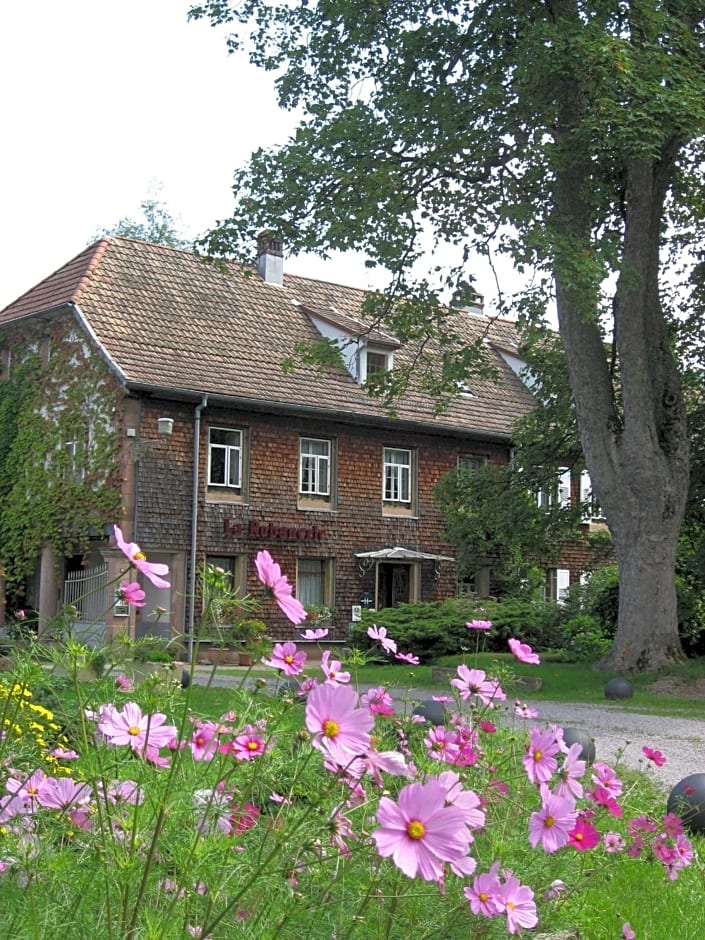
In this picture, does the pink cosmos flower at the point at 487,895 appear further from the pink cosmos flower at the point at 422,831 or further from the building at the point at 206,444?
the building at the point at 206,444

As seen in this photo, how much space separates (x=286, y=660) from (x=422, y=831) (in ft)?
2.28

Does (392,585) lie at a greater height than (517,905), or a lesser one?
lesser

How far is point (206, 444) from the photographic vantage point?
95.5ft

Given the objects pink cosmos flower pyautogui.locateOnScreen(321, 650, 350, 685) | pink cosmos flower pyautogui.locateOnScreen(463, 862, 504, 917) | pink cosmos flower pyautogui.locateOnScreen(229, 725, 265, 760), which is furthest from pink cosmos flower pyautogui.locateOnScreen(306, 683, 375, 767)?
pink cosmos flower pyautogui.locateOnScreen(321, 650, 350, 685)

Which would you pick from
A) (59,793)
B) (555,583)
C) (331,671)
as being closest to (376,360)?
(555,583)

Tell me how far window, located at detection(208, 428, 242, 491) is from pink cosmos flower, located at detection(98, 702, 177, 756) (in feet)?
87.6

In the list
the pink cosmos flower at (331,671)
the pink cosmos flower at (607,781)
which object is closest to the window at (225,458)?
the pink cosmos flower at (607,781)

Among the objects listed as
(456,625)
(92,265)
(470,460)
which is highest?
(92,265)

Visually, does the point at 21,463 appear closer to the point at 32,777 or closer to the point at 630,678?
the point at 630,678

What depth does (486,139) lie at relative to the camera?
725 inches

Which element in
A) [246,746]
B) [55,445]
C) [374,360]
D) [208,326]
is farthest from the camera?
[374,360]

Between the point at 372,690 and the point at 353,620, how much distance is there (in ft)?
91.0

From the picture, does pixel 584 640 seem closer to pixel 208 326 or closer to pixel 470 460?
pixel 470 460

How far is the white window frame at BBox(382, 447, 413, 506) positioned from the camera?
32.8 m
